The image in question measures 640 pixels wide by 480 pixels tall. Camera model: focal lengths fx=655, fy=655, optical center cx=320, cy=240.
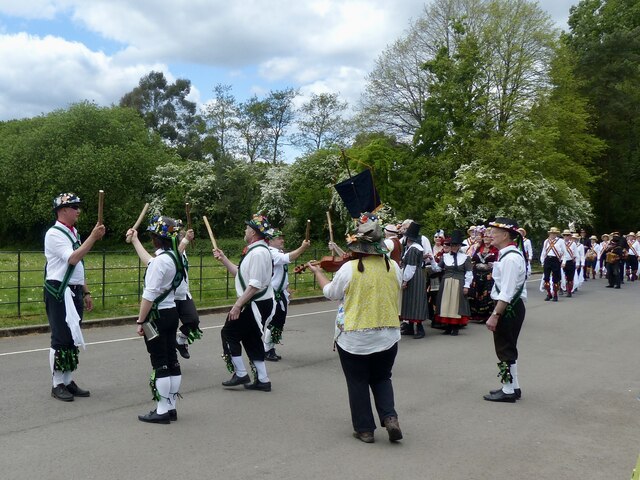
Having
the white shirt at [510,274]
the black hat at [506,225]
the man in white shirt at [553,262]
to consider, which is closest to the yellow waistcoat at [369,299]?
the white shirt at [510,274]

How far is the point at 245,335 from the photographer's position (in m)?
7.15

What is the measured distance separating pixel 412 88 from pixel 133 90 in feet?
156

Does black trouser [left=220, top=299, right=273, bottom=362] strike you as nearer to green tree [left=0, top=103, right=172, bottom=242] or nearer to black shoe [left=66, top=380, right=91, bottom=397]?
black shoe [left=66, top=380, right=91, bottom=397]

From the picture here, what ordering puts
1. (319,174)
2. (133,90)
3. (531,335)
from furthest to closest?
(133,90)
(319,174)
(531,335)

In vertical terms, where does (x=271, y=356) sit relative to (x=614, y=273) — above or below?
below

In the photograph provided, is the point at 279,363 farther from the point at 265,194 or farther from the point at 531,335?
the point at 265,194

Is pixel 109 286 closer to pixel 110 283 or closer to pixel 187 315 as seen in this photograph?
pixel 110 283

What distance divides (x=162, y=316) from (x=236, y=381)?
68.7 inches

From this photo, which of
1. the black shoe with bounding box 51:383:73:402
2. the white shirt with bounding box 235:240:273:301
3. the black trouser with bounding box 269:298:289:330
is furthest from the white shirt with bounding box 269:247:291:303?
the black shoe with bounding box 51:383:73:402

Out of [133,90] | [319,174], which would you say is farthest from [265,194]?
[133,90]

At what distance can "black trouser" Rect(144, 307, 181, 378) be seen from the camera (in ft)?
19.4

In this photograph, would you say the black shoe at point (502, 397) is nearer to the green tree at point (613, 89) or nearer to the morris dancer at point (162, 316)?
the morris dancer at point (162, 316)

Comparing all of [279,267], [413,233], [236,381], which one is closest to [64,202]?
[236,381]

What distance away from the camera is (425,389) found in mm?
7512
